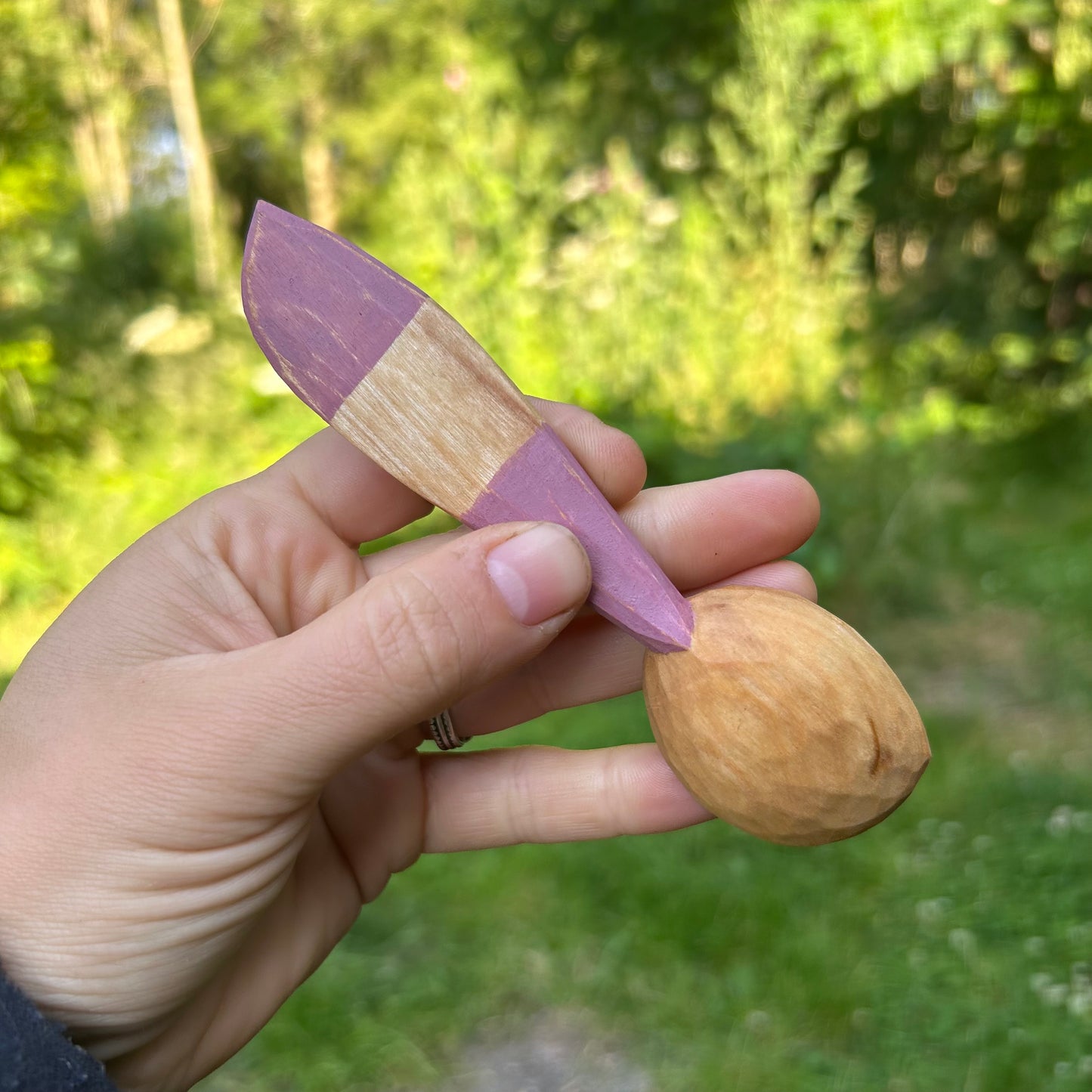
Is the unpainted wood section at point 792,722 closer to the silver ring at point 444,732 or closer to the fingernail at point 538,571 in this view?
the fingernail at point 538,571

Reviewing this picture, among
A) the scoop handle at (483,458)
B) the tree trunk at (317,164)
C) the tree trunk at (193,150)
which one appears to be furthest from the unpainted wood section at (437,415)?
the tree trunk at (317,164)

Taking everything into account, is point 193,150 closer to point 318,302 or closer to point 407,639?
point 318,302

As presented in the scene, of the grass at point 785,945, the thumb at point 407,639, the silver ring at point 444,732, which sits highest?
the thumb at point 407,639

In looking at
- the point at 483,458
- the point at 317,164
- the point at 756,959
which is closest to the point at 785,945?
the point at 756,959

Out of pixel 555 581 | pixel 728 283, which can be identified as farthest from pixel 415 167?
pixel 555 581

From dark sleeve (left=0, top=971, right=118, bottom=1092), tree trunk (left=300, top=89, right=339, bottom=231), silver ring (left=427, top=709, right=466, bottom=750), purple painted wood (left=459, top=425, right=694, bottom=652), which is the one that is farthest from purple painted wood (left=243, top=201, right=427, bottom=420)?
tree trunk (left=300, top=89, right=339, bottom=231)

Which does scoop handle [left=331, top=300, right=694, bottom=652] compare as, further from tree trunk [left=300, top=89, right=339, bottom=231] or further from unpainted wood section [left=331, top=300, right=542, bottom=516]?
tree trunk [left=300, top=89, right=339, bottom=231]
